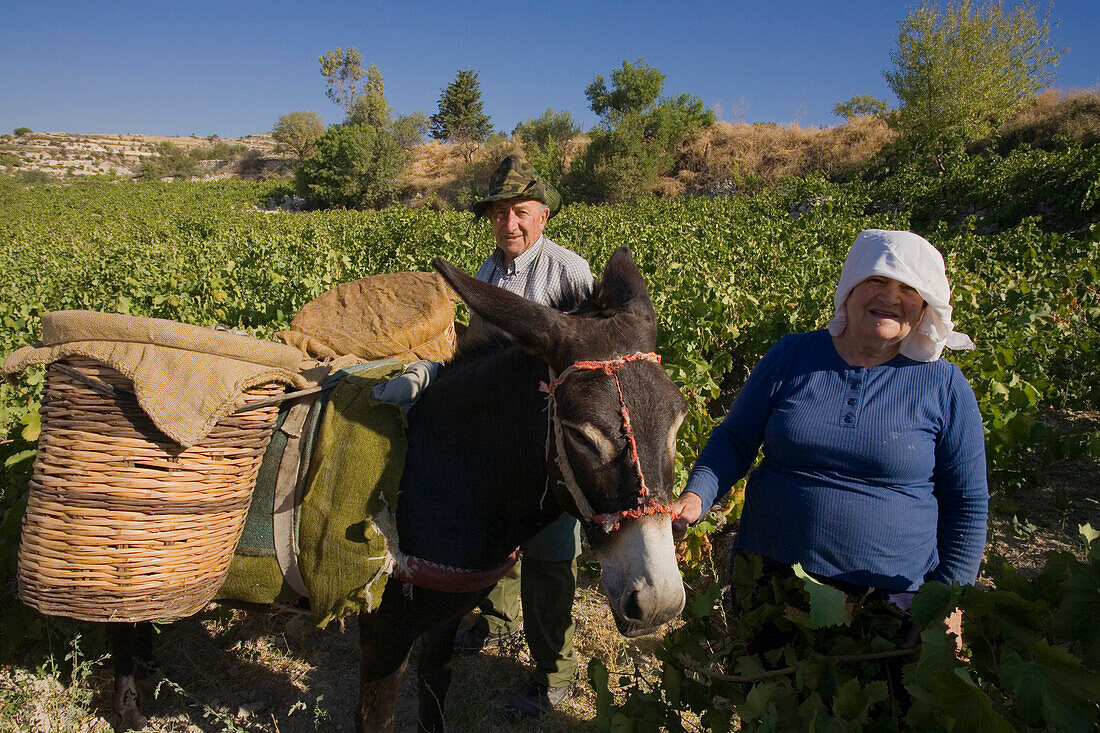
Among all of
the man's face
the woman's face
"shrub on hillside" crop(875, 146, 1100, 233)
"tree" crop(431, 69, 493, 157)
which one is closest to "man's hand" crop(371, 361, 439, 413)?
the man's face

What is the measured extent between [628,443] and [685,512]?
56 cm

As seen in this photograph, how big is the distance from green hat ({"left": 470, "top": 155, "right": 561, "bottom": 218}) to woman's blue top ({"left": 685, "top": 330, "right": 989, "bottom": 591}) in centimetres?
199

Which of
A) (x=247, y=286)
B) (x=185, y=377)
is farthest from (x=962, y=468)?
(x=247, y=286)

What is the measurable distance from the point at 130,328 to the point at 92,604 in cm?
97

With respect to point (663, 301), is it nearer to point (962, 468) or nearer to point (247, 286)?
point (962, 468)

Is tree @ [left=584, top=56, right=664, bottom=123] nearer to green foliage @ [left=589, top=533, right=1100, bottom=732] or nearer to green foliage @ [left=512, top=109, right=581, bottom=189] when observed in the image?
green foliage @ [left=512, top=109, right=581, bottom=189]

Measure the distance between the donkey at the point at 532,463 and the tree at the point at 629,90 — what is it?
6139cm

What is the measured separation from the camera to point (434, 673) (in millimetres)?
2990

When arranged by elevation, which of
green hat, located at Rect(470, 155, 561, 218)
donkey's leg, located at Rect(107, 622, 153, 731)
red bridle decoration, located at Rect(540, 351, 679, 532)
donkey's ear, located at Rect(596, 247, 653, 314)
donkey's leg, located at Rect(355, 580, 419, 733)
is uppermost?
green hat, located at Rect(470, 155, 561, 218)

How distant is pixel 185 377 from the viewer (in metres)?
2.11

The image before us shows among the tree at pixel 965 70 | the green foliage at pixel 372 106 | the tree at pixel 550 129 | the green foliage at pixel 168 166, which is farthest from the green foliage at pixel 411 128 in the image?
the tree at pixel 965 70

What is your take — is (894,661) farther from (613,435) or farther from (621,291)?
(621,291)

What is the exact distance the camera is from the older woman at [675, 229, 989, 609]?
2049 millimetres

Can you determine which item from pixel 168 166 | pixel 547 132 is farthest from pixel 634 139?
pixel 168 166
